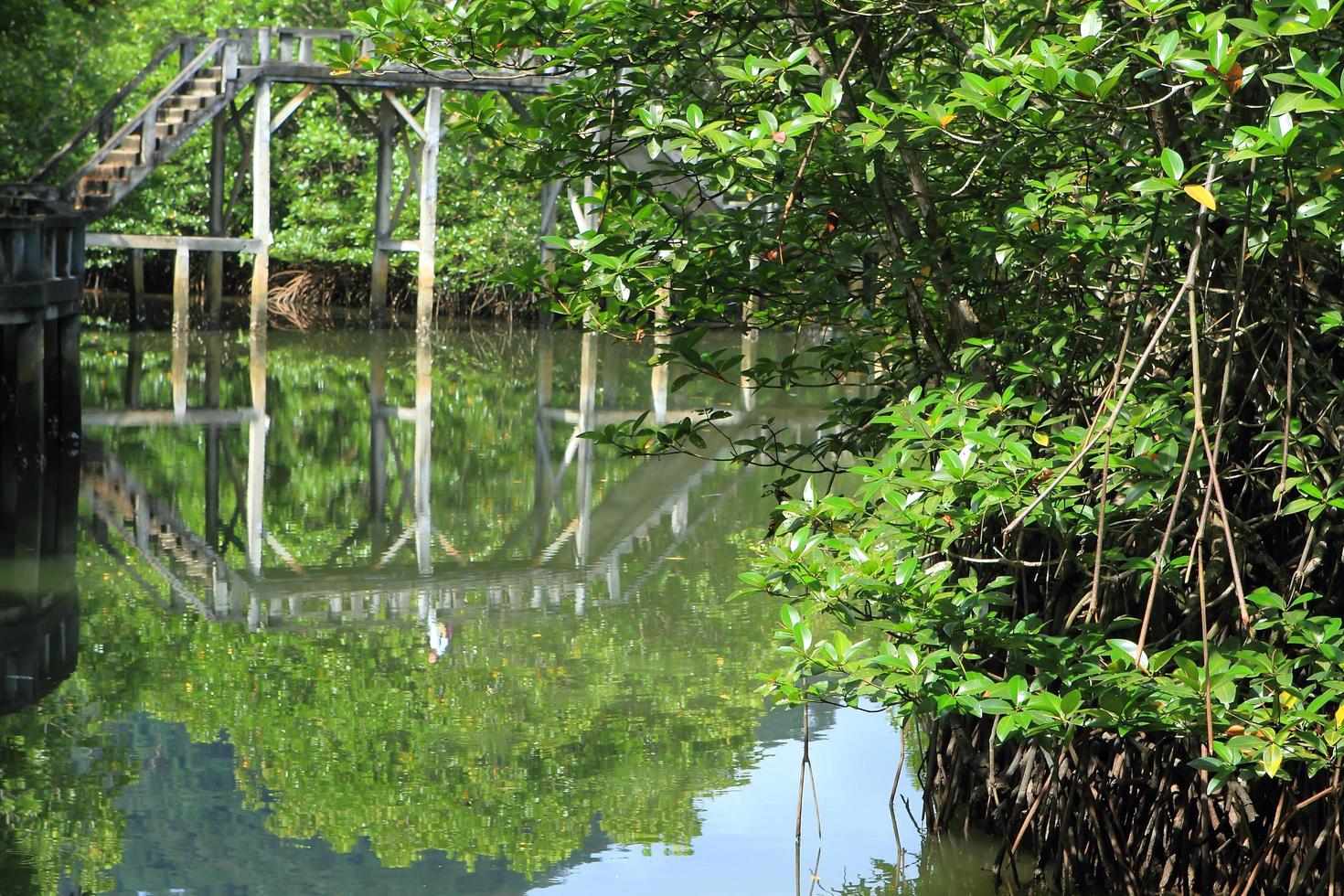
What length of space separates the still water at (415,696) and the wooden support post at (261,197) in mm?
9178

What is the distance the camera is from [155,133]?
20.3 meters

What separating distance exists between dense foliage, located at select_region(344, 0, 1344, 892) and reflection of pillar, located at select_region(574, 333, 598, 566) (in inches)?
187

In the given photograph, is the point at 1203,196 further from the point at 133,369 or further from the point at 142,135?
the point at 142,135

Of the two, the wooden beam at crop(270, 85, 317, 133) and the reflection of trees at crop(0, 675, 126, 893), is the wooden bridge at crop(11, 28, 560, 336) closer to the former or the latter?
the wooden beam at crop(270, 85, 317, 133)

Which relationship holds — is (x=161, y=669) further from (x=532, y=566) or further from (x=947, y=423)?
(x=947, y=423)

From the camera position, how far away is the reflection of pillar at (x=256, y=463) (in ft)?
30.7

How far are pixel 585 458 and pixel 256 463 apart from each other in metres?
2.45

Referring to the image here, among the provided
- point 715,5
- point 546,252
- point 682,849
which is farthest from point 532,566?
point 546,252

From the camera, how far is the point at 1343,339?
150 inches

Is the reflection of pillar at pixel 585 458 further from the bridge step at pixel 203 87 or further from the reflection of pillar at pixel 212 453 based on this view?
the bridge step at pixel 203 87

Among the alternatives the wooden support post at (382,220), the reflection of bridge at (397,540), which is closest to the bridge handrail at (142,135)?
the wooden support post at (382,220)

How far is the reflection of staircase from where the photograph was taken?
1992 centimetres

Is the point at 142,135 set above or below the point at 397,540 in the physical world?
above

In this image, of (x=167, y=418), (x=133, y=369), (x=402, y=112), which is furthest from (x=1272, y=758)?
(x=402, y=112)
